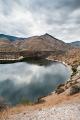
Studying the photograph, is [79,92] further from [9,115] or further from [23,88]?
[23,88]

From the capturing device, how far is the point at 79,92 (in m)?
33.1

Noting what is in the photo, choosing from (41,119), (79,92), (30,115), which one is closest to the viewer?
(41,119)

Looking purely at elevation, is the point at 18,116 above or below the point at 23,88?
above

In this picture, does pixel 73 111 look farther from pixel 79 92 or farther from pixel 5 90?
pixel 5 90

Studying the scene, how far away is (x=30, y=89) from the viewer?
2628 inches

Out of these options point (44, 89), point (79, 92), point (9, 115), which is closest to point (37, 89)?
point (44, 89)

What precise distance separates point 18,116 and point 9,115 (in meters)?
1.23

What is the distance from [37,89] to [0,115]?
45788 mm

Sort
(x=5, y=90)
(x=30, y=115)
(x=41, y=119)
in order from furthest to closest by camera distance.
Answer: (x=5, y=90), (x=30, y=115), (x=41, y=119)

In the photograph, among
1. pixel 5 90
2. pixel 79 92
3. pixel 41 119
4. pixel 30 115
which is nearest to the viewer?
A: pixel 41 119

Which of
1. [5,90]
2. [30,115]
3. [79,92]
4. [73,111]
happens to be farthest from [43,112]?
[5,90]

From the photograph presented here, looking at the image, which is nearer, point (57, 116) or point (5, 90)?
point (57, 116)

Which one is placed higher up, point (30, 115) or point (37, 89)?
point (30, 115)

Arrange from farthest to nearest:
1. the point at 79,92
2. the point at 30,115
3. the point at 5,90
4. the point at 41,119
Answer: the point at 5,90, the point at 79,92, the point at 30,115, the point at 41,119
